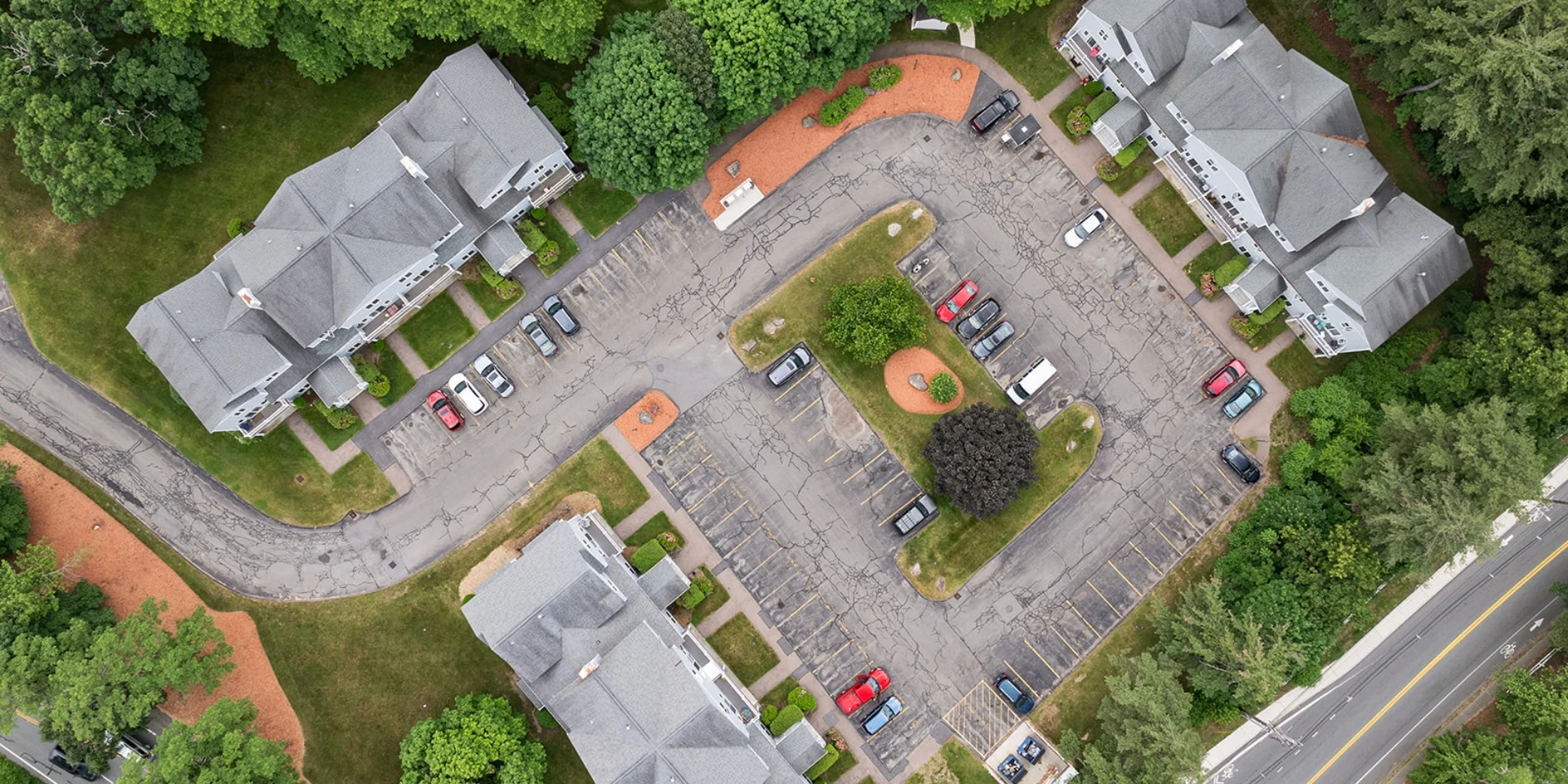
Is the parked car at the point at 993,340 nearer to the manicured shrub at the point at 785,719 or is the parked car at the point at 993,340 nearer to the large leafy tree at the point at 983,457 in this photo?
the large leafy tree at the point at 983,457

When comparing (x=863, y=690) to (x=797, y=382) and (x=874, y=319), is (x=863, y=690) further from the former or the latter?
(x=874, y=319)

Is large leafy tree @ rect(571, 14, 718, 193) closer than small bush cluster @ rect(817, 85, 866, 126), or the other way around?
large leafy tree @ rect(571, 14, 718, 193)

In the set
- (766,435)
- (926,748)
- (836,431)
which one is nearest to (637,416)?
(766,435)

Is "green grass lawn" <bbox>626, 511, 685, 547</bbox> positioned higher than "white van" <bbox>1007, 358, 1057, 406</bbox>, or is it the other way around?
"green grass lawn" <bbox>626, 511, 685, 547</bbox>

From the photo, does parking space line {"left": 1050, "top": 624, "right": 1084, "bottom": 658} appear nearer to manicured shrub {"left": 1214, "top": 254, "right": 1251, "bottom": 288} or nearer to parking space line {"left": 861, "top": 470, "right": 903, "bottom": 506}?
parking space line {"left": 861, "top": 470, "right": 903, "bottom": 506}

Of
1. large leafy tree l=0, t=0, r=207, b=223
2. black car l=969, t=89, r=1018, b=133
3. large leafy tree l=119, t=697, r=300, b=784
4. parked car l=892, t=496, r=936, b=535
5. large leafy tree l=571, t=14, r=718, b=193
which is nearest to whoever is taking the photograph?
large leafy tree l=119, t=697, r=300, b=784

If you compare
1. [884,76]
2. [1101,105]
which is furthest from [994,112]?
[884,76]

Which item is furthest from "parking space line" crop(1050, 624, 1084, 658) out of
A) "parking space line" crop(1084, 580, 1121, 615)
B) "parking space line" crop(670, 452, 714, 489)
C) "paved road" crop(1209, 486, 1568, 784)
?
"parking space line" crop(670, 452, 714, 489)
